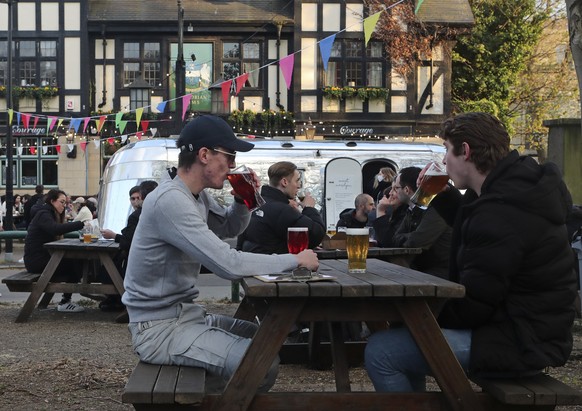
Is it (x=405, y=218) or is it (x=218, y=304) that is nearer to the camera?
(x=405, y=218)

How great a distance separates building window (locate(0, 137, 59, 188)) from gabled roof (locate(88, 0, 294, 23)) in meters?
4.96

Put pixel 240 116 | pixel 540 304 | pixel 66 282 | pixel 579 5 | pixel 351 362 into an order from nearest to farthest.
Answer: pixel 540 304
pixel 351 362
pixel 579 5
pixel 66 282
pixel 240 116

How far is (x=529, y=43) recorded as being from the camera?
37.7 metres

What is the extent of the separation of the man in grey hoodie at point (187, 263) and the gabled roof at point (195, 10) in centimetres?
3042

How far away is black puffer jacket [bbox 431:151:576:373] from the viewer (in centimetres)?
395

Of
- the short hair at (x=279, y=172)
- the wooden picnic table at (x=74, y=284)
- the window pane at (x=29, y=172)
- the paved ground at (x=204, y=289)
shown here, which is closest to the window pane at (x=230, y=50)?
the window pane at (x=29, y=172)

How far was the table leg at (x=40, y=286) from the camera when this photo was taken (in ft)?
34.4

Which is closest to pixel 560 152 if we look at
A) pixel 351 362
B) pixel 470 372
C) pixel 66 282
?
pixel 66 282

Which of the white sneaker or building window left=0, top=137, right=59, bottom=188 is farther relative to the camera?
building window left=0, top=137, right=59, bottom=188

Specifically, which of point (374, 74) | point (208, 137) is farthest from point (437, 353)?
point (374, 74)

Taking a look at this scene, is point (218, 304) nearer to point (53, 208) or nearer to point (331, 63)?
point (53, 208)

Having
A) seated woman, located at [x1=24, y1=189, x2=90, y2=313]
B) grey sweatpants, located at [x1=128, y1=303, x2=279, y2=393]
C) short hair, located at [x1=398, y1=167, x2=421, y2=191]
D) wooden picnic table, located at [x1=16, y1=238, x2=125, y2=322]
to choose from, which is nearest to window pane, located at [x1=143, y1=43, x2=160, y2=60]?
seated woman, located at [x1=24, y1=189, x2=90, y2=313]

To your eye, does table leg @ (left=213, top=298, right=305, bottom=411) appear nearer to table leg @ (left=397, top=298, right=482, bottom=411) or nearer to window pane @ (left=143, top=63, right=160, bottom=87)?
table leg @ (left=397, top=298, right=482, bottom=411)

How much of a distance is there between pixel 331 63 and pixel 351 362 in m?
28.8
